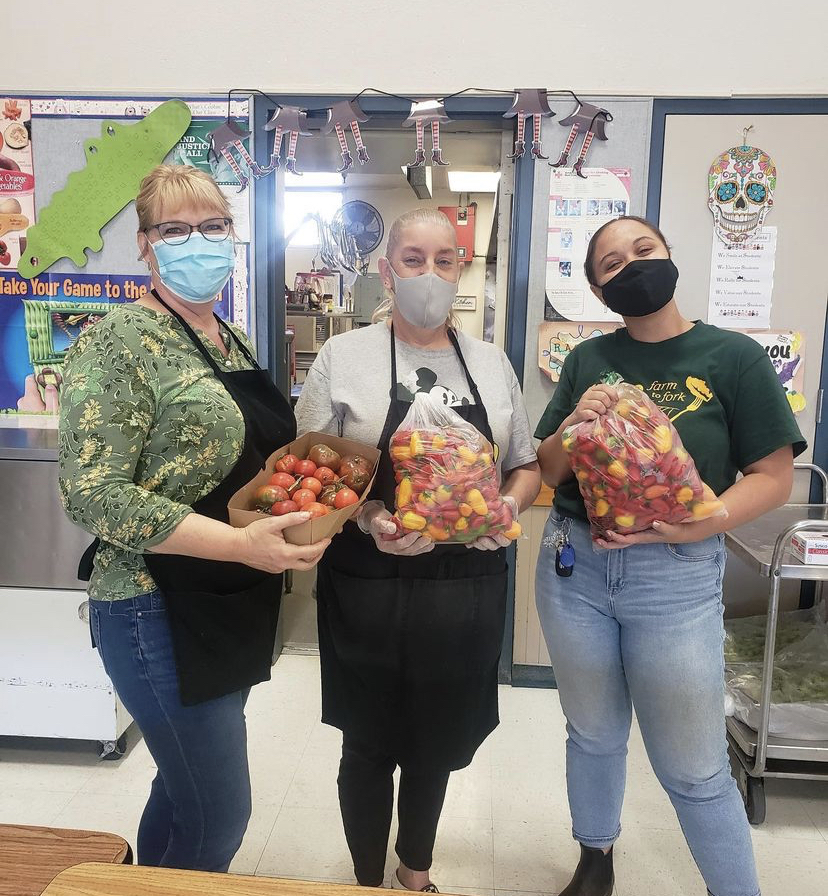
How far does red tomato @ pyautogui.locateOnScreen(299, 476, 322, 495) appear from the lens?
116 centimetres

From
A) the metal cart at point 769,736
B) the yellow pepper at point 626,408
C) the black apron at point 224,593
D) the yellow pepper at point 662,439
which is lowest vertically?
the metal cart at point 769,736

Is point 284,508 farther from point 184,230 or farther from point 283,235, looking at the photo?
point 283,235

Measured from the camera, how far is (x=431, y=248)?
141 centimetres

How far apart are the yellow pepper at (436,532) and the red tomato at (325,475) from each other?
0.67 ft

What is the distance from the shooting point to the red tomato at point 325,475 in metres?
1.21

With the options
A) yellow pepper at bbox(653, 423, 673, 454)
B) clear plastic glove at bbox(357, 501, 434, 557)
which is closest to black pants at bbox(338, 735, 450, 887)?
clear plastic glove at bbox(357, 501, 434, 557)

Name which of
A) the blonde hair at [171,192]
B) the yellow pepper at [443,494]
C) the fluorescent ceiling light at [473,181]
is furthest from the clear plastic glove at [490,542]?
the fluorescent ceiling light at [473,181]

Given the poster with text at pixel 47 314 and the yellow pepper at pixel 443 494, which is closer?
the yellow pepper at pixel 443 494

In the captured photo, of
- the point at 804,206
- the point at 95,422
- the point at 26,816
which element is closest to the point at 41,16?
the point at 95,422

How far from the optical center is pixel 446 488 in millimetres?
1247

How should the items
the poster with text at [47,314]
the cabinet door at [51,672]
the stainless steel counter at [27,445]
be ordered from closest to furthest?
the stainless steel counter at [27,445]
the cabinet door at [51,672]
the poster with text at [47,314]

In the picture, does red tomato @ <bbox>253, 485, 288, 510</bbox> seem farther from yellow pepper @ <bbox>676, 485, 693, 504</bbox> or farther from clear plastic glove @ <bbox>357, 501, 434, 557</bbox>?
yellow pepper @ <bbox>676, 485, 693, 504</bbox>

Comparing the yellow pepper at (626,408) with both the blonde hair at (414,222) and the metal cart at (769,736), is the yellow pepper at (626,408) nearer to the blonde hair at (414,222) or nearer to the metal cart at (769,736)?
the blonde hair at (414,222)

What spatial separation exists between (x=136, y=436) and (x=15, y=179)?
2251 millimetres
